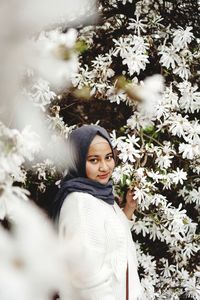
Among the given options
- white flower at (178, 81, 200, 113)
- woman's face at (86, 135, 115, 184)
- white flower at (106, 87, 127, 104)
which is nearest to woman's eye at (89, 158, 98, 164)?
woman's face at (86, 135, 115, 184)

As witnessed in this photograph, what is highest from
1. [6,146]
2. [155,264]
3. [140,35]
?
[140,35]

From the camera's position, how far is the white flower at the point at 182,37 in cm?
280

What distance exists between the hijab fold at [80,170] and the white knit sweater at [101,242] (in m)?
0.02

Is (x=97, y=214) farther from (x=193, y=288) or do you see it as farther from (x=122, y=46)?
(x=193, y=288)

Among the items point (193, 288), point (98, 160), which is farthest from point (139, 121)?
point (193, 288)

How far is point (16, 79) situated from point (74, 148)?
1.65 metres

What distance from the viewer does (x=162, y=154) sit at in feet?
8.83

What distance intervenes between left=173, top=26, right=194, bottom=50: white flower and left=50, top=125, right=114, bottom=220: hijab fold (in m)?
0.78

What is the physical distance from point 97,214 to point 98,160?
193 millimetres

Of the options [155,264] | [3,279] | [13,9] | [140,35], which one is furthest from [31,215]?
[155,264]

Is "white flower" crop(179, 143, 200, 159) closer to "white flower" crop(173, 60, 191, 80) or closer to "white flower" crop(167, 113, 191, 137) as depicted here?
"white flower" crop(167, 113, 191, 137)

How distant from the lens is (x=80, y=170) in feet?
7.45

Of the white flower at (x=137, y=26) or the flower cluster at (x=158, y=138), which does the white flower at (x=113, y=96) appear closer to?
the flower cluster at (x=158, y=138)

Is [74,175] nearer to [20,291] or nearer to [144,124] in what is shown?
[144,124]
